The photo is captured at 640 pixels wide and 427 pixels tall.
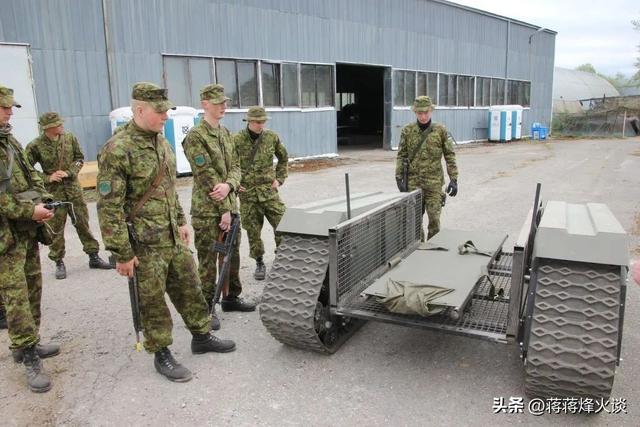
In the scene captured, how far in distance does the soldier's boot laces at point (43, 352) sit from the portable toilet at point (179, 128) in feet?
28.8

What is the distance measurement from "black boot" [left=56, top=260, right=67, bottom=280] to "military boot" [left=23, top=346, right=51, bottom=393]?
2.40 m

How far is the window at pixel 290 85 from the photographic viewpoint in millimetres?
16703

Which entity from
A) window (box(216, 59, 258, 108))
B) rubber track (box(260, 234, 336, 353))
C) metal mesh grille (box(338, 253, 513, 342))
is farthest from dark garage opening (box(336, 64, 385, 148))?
rubber track (box(260, 234, 336, 353))

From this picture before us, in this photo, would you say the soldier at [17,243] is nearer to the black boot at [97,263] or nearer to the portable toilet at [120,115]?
the black boot at [97,263]

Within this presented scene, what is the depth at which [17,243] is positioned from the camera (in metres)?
3.72

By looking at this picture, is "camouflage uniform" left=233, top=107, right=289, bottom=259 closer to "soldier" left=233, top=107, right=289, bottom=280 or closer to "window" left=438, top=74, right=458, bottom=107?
"soldier" left=233, top=107, right=289, bottom=280

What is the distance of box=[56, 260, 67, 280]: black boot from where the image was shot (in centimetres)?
587

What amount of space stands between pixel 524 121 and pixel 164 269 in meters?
31.2

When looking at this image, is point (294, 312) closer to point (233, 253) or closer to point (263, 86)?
point (233, 253)

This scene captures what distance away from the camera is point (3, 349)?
412 centimetres

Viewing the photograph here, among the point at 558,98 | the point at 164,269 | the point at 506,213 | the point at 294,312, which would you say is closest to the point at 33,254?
the point at 164,269

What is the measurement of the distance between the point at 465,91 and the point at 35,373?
81.3ft

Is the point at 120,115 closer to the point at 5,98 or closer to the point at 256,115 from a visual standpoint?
the point at 256,115

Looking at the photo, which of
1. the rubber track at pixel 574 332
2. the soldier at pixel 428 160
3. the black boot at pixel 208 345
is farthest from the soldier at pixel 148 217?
the soldier at pixel 428 160
